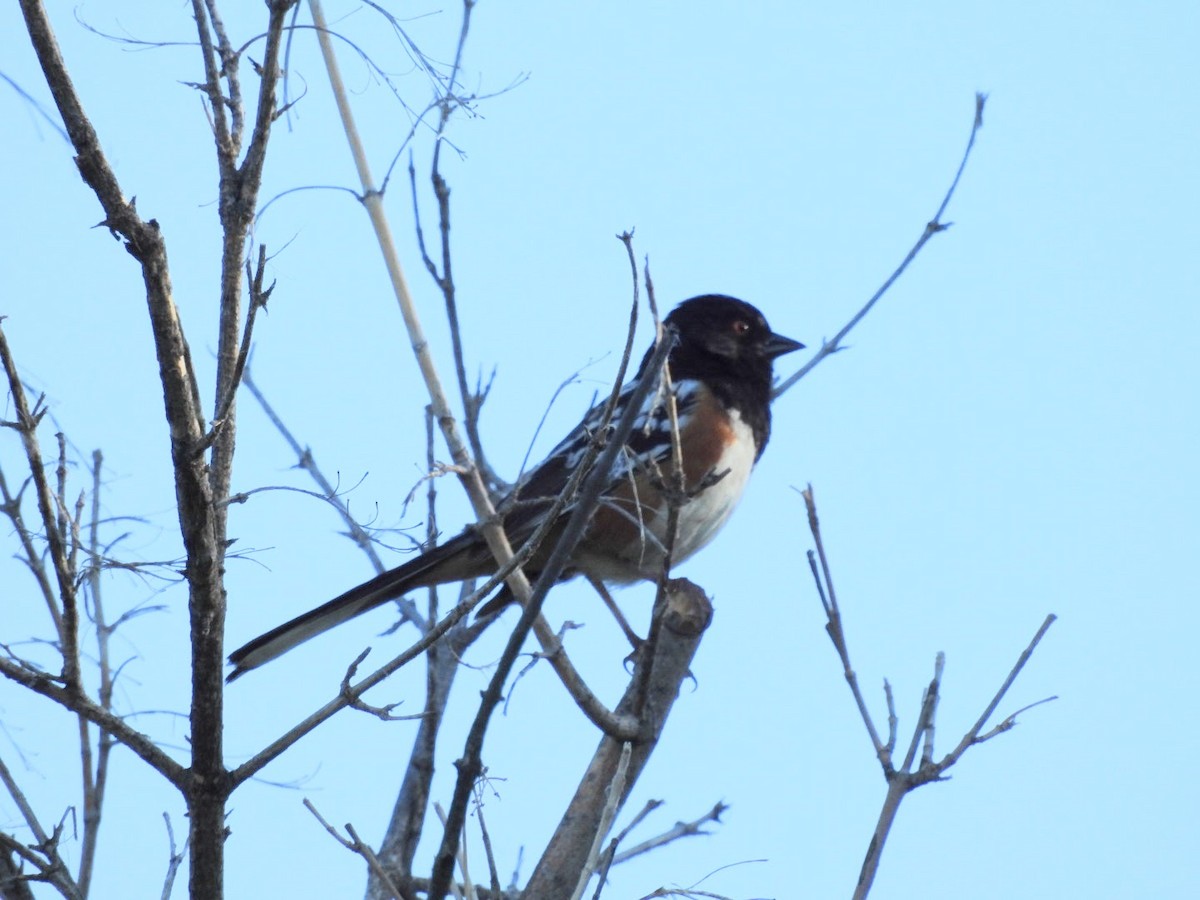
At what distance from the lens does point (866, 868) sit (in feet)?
5.18

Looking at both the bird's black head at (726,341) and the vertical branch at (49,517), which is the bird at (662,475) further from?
the vertical branch at (49,517)

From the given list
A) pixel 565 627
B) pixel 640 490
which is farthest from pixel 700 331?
pixel 565 627

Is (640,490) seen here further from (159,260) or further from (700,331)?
(159,260)

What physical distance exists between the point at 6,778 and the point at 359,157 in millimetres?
1287

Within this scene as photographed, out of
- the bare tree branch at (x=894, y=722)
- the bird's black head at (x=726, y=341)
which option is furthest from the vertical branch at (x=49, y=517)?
the bird's black head at (x=726, y=341)

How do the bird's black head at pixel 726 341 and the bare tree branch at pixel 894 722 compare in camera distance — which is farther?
the bird's black head at pixel 726 341

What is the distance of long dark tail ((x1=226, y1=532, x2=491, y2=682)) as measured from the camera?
2.93 metres

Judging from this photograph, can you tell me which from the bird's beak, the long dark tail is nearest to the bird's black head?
A: the bird's beak

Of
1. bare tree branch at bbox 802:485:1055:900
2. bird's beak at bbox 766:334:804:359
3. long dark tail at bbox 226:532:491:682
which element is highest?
bird's beak at bbox 766:334:804:359

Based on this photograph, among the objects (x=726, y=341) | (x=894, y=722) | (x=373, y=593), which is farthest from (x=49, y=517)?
(x=726, y=341)

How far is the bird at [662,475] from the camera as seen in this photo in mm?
3361

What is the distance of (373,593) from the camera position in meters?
3.36

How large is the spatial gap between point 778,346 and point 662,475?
4.62ft

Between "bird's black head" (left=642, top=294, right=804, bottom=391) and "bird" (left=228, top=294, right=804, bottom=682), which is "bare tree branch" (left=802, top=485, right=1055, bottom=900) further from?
"bird's black head" (left=642, top=294, right=804, bottom=391)
